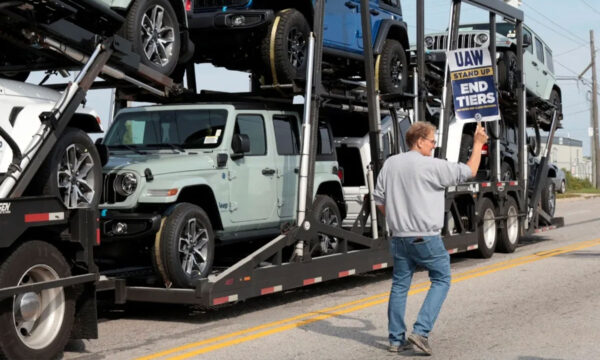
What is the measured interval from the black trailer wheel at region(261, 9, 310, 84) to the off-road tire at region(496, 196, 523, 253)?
618cm

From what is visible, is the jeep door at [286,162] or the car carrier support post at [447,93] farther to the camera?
the car carrier support post at [447,93]

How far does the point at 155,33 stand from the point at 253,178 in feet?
7.34

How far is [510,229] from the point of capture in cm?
1594

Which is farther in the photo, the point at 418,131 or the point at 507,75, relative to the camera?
the point at 507,75

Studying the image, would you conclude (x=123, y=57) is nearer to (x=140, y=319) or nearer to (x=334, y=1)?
(x=140, y=319)

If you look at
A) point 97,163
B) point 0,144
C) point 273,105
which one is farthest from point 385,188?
point 273,105

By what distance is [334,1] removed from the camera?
12320 millimetres

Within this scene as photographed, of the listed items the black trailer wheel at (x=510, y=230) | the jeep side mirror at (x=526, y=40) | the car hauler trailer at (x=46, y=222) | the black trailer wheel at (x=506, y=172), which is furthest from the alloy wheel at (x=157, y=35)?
the jeep side mirror at (x=526, y=40)

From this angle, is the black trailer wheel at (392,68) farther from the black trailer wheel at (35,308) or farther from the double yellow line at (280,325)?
the black trailer wheel at (35,308)

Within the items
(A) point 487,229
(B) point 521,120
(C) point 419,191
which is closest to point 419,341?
(C) point 419,191

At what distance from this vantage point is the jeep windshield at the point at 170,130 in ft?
32.8

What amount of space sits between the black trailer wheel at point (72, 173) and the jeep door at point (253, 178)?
2286 mm

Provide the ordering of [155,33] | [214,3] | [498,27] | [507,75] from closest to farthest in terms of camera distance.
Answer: [155,33], [214,3], [507,75], [498,27]

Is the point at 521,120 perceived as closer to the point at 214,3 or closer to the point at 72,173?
the point at 214,3
